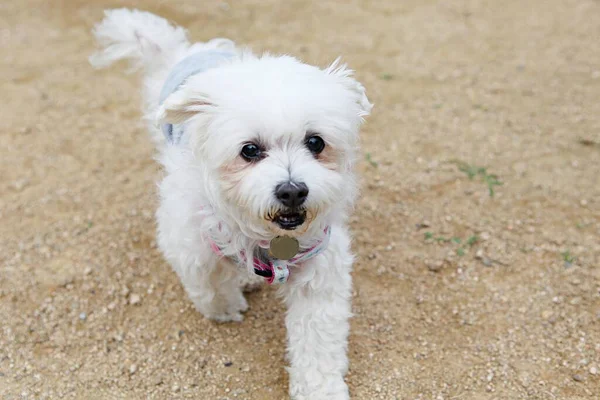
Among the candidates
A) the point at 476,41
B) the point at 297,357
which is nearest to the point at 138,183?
the point at 297,357

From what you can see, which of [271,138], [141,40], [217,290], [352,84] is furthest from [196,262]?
[141,40]

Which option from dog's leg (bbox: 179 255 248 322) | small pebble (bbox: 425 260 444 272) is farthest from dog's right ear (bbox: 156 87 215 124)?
small pebble (bbox: 425 260 444 272)

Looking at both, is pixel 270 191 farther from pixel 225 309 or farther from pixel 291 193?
pixel 225 309

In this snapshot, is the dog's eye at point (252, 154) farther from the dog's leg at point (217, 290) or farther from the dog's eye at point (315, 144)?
the dog's leg at point (217, 290)

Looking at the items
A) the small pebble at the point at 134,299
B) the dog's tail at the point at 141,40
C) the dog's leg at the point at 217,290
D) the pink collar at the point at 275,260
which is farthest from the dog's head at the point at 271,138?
the dog's tail at the point at 141,40

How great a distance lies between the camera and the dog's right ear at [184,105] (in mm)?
2430

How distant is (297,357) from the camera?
2.88 metres

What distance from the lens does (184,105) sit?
2.47 metres

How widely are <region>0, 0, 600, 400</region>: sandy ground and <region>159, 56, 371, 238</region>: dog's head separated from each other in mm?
1025

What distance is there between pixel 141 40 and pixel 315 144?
2.00 meters

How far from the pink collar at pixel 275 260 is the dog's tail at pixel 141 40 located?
1675 millimetres

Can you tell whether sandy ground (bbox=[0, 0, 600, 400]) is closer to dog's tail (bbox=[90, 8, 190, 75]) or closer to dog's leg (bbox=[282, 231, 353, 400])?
dog's leg (bbox=[282, 231, 353, 400])

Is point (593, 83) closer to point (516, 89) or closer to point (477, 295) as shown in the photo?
point (516, 89)

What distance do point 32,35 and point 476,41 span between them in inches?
192
